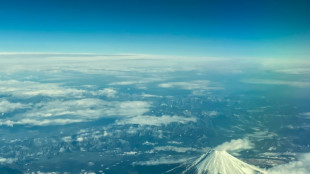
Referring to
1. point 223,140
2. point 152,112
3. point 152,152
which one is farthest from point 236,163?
point 152,112

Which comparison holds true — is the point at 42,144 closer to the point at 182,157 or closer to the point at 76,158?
the point at 76,158

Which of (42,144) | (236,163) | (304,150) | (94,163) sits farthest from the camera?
(42,144)

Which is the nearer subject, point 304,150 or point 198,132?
point 304,150

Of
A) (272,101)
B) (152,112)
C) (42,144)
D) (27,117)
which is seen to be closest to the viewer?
(42,144)

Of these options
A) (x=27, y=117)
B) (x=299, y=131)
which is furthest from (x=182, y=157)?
(x=27, y=117)

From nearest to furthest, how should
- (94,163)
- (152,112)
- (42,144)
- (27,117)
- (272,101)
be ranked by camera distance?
(94,163) < (42,144) < (27,117) < (152,112) < (272,101)

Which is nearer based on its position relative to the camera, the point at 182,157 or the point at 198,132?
the point at 182,157

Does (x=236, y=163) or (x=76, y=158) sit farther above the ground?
(x=236, y=163)

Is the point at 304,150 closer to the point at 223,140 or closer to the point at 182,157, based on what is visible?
the point at 223,140

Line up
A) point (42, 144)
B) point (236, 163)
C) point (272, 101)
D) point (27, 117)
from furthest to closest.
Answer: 1. point (272, 101)
2. point (27, 117)
3. point (42, 144)
4. point (236, 163)
